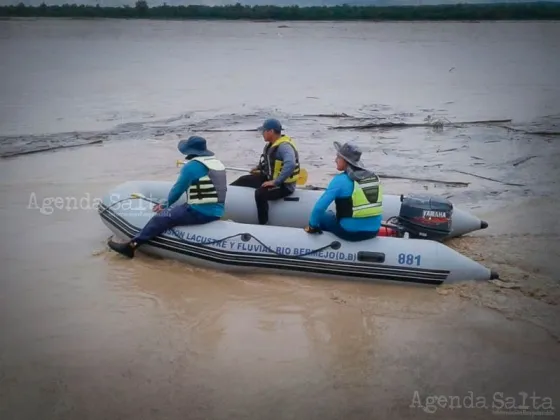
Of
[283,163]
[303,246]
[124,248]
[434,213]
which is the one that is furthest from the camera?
[283,163]

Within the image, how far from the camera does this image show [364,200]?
4562 mm

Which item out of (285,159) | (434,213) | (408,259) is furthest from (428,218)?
(285,159)

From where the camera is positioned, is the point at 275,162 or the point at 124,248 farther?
the point at 275,162

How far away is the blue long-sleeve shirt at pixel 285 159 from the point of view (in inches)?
203

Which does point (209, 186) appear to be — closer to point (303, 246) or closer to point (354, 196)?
point (303, 246)

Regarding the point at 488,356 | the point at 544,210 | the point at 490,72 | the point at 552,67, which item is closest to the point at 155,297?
the point at 488,356

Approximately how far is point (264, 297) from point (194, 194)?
0.92 meters

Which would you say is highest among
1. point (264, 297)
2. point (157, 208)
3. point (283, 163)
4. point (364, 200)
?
point (283, 163)

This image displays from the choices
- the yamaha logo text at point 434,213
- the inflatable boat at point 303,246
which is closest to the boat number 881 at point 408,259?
the inflatable boat at point 303,246

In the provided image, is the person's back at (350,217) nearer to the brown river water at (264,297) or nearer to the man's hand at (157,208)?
the brown river water at (264,297)

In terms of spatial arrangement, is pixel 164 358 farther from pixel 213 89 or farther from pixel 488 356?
pixel 213 89

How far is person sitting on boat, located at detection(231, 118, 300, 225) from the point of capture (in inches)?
204

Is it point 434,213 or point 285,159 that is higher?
point 285,159

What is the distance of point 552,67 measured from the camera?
18.3 m
